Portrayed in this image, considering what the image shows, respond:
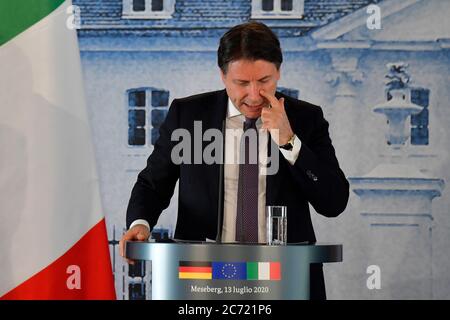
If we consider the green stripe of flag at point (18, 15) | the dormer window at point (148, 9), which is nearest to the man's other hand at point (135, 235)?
the green stripe of flag at point (18, 15)

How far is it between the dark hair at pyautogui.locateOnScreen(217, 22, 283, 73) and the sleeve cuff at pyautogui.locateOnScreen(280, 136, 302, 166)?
0.34 metres

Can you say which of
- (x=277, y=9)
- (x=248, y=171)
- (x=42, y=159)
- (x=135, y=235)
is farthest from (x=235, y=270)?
(x=277, y=9)

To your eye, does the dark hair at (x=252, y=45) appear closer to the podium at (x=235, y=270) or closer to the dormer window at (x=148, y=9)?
the podium at (x=235, y=270)

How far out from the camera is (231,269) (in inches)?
90.4

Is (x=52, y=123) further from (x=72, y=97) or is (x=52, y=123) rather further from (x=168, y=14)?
(x=168, y=14)

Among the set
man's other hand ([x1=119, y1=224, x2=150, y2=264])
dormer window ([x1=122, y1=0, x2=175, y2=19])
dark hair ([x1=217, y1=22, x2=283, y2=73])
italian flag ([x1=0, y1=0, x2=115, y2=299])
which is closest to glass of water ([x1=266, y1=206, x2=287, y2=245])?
man's other hand ([x1=119, y1=224, x2=150, y2=264])

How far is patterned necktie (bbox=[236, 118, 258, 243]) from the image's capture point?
281cm

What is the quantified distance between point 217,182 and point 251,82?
1.23ft

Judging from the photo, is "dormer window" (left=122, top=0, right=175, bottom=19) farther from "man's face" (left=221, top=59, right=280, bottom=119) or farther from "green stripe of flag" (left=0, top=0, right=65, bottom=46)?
"man's face" (left=221, top=59, right=280, bottom=119)

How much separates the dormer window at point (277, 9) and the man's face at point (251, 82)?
1.56 metres

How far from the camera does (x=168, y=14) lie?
4.46 m

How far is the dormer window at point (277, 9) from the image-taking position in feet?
14.5

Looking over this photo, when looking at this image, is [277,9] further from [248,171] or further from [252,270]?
[252,270]
